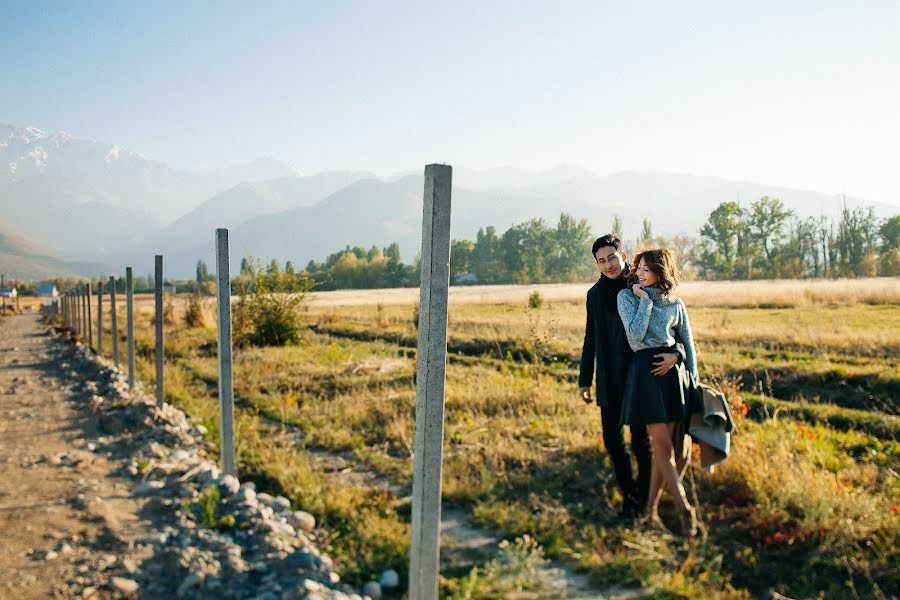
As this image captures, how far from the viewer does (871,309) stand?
792 inches

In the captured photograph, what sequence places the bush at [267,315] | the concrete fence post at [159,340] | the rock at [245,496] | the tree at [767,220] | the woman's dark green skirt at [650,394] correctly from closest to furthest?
the woman's dark green skirt at [650,394] < the rock at [245,496] < the concrete fence post at [159,340] < the bush at [267,315] < the tree at [767,220]

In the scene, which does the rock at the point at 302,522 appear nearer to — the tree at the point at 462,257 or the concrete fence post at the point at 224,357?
the concrete fence post at the point at 224,357

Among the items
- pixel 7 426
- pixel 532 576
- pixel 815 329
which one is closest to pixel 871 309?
pixel 815 329

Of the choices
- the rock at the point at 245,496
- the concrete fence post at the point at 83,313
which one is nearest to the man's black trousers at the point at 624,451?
the rock at the point at 245,496

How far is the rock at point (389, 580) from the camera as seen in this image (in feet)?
11.5

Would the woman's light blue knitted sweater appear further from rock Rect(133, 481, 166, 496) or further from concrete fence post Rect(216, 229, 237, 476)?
rock Rect(133, 481, 166, 496)

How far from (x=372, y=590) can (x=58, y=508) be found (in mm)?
2853

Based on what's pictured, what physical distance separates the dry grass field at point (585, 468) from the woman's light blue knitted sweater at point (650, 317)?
1.20 m

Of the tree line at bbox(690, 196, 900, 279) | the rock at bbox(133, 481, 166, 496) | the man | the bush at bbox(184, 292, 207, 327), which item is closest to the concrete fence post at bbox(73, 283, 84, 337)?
the bush at bbox(184, 292, 207, 327)

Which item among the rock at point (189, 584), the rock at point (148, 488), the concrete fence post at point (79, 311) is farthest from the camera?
the concrete fence post at point (79, 311)

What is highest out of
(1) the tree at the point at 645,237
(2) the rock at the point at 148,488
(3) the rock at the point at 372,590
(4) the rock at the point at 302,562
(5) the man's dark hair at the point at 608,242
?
(1) the tree at the point at 645,237

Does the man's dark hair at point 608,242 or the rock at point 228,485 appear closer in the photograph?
the man's dark hair at point 608,242

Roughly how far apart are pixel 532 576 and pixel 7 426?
7.39 m

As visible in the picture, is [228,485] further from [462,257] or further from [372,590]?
[462,257]
